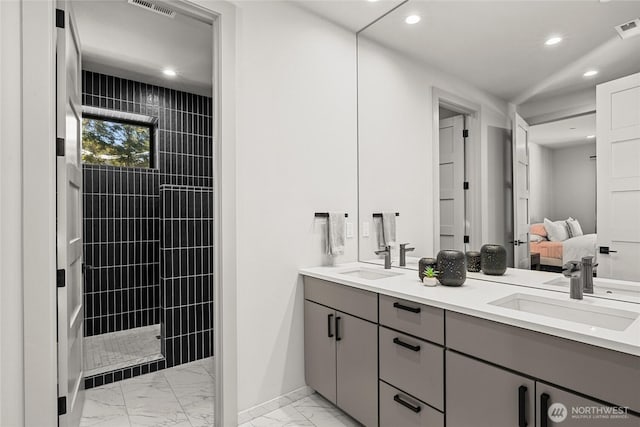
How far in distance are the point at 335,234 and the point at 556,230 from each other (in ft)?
4.20

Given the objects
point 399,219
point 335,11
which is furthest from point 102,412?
point 335,11

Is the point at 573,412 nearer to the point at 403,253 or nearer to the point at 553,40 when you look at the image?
the point at 403,253

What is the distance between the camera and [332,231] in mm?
2447

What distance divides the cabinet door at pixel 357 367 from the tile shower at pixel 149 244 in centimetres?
158

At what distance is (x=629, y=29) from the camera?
1.43m

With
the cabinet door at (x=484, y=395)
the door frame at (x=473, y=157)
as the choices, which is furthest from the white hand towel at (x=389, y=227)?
the cabinet door at (x=484, y=395)

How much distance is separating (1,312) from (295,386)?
64.1 inches

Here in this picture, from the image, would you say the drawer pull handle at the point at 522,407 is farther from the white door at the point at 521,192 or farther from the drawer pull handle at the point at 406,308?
the white door at the point at 521,192

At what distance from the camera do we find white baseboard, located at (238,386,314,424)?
6.86ft

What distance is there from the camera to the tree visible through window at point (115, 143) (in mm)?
3692

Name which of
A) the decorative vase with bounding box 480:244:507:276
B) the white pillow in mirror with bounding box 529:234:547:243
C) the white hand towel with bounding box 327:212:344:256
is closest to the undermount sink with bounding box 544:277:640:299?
the white pillow in mirror with bounding box 529:234:547:243

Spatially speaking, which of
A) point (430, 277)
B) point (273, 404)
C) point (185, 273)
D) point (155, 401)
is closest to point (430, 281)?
point (430, 277)

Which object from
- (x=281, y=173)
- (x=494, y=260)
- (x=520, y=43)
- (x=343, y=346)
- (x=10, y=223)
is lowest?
(x=343, y=346)

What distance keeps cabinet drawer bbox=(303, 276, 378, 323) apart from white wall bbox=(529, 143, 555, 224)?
881mm
